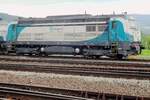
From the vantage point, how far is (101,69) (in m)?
20.6

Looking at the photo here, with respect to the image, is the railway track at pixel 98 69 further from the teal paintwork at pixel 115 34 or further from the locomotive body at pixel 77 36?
the teal paintwork at pixel 115 34

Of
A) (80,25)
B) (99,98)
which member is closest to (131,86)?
(99,98)

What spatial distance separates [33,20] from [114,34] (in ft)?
28.9

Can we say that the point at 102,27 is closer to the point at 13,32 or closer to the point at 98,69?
the point at 98,69

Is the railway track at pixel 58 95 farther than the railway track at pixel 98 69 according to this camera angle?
No

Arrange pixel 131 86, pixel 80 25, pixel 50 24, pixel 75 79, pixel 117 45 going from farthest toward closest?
pixel 50 24
pixel 80 25
pixel 117 45
pixel 75 79
pixel 131 86

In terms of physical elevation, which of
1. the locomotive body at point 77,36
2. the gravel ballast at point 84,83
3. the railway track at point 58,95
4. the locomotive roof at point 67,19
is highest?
the locomotive roof at point 67,19

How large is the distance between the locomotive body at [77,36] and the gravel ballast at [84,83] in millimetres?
10909

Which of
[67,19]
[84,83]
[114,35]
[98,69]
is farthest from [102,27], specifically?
[84,83]

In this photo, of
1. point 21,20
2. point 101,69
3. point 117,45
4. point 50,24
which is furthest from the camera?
point 21,20

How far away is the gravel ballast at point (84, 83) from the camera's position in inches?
560

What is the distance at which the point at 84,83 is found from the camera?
15977 mm

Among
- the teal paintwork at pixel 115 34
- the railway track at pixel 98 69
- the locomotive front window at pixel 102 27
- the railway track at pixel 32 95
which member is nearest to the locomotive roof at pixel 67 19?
the locomotive front window at pixel 102 27

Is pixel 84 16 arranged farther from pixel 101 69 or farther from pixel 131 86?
pixel 131 86
